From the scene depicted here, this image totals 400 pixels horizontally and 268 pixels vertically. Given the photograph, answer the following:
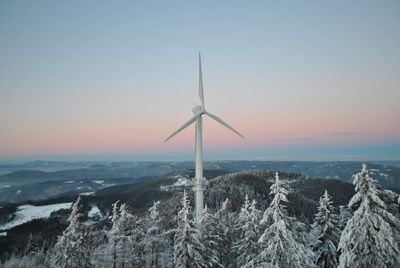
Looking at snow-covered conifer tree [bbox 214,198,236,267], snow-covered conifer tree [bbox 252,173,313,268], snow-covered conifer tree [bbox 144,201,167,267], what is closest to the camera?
snow-covered conifer tree [bbox 252,173,313,268]

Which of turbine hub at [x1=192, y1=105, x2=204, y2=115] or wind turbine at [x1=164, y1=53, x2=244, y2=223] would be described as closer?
wind turbine at [x1=164, y1=53, x2=244, y2=223]

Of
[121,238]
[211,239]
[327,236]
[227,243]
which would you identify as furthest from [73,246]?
[327,236]

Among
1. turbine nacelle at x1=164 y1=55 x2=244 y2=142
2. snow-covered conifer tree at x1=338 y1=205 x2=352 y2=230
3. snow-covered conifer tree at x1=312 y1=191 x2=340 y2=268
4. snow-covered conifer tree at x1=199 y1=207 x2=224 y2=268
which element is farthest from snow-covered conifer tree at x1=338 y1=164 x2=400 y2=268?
turbine nacelle at x1=164 y1=55 x2=244 y2=142

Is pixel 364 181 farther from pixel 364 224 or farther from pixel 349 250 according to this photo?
pixel 349 250

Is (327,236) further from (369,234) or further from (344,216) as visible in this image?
(369,234)

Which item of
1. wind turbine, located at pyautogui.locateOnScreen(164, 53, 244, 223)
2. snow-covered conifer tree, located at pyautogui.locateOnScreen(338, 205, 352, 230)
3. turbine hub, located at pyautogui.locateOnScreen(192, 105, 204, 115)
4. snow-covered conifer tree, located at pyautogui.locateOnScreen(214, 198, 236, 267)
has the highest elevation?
turbine hub, located at pyautogui.locateOnScreen(192, 105, 204, 115)

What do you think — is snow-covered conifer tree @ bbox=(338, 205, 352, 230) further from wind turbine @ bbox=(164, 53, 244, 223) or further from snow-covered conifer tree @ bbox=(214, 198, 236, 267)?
wind turbine @ bbox=(164, 53, 244, 223)
